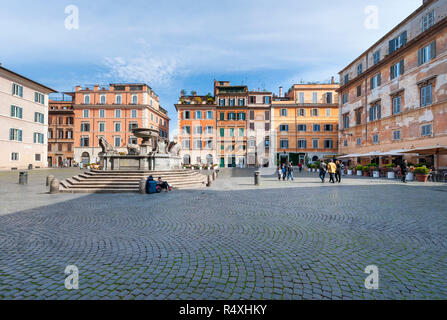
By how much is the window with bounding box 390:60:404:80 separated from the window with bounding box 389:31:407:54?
196cm

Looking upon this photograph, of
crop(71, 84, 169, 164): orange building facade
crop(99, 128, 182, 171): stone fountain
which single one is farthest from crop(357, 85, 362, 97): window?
crop(71, 84, 169, 164): orange building facade

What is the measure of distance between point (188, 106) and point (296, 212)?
39.8m

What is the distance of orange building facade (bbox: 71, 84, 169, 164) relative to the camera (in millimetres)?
44750

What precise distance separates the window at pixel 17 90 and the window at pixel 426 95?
159ft

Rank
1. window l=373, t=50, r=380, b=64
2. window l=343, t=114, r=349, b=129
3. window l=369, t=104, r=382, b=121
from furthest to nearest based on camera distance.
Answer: window l=343, t=114, r=349, b=129
window l=373, t=50, r=380, b=64
window l=369, t=104, r=382, b=121

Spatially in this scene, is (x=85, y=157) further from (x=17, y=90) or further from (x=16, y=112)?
(x=17, y=90)

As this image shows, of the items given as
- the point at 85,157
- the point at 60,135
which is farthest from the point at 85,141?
the point at 60,135

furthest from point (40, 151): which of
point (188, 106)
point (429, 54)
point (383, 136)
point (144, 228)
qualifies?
point (429, 54)

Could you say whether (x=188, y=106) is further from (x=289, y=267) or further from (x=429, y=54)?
(x=289, y=267)

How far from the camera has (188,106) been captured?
144 feet

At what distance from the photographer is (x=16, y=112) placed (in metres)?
30.9

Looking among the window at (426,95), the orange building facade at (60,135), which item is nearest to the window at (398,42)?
the window at (426,95)

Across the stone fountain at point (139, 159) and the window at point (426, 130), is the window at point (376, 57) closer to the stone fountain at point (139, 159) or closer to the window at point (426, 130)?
the window at point (426, 130)

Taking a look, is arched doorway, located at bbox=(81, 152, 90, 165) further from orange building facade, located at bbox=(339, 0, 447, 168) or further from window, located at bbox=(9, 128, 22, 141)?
orange building facade, located at bbox=(339, 0, 447, 168)
